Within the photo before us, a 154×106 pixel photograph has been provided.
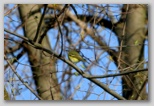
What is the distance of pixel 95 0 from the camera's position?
13.6 ft

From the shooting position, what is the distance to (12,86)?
4156mm

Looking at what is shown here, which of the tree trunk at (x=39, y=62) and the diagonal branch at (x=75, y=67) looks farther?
the tree trunk at (x=39, y=62)

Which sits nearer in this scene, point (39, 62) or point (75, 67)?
point (75, 67)

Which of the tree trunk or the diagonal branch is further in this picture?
the tree trunk

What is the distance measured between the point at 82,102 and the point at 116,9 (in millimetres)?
558

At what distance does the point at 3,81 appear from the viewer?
409cm

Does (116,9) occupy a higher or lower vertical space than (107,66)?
higher

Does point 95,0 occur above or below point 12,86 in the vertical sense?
above

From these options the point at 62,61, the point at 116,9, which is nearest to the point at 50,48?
the point at 62,61

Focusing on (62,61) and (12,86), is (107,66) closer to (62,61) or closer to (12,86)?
(62,61)

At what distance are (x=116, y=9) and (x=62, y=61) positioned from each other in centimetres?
42

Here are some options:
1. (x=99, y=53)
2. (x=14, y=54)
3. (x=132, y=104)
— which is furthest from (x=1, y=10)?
(x=132, y=104)

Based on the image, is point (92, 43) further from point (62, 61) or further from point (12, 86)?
point (12, 86)

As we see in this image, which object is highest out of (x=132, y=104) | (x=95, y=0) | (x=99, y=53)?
(x=95, y=0)
